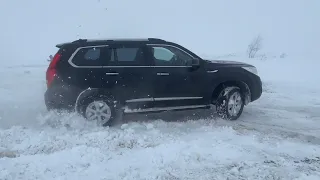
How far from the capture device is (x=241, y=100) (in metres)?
7.58

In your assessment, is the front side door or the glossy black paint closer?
the glossy black paint

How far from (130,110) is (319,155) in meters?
3.61

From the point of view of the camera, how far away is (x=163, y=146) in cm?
551

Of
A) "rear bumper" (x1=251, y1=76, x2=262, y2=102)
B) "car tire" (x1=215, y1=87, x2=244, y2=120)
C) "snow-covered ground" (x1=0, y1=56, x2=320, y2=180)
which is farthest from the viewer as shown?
"rear bumper" (x1=251, y1=76, x2=262, y2=102)

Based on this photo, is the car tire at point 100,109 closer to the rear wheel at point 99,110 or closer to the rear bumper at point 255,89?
the rear wheel at point 99,110

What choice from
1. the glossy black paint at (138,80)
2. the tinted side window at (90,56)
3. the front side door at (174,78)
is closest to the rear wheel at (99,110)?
the glossy black paint at (138,80)

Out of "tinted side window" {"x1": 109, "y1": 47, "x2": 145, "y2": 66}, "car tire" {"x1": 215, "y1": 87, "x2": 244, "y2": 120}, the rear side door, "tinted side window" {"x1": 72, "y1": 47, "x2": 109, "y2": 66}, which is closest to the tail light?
"tinted side window" {"x1": 72, "y1": 47, "x2": 109, "y2": 66}

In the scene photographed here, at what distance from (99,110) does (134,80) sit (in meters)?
0.93

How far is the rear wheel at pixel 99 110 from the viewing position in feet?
22.1

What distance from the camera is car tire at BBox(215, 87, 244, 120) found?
7.36 metres

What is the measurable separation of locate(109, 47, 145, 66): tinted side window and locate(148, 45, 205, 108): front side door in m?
0.25

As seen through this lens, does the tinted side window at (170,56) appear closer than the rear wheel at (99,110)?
No

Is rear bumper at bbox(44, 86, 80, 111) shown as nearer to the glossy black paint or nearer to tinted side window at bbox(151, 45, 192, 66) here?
the glossy black paint

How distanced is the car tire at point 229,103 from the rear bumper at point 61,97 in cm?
306
